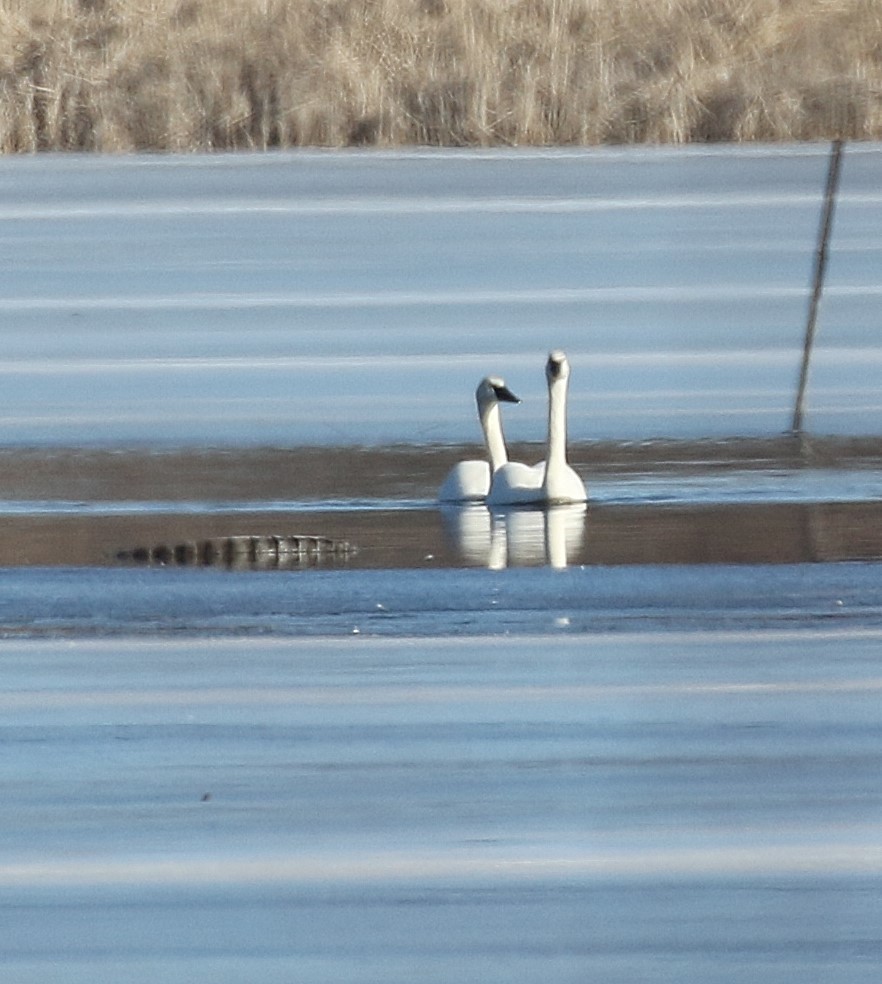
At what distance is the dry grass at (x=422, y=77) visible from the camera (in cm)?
2272

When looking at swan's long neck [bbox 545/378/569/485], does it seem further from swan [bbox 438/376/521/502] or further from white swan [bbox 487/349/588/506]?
swan [bbox 438/376/521/502]

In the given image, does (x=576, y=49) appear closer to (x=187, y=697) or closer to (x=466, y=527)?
(x=466, y=527)

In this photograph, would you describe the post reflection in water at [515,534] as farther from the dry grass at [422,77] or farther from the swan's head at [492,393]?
the dry grass at [422,77]

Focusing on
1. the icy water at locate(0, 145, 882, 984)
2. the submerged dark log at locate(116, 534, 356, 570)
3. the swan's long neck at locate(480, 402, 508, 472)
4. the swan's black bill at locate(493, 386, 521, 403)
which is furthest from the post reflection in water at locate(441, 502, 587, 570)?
the swan's black bill at locate(493, 386, 521, 403)

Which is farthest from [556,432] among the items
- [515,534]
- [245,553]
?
[245,553]

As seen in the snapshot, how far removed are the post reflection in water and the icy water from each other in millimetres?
25

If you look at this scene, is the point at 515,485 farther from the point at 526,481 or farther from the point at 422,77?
the point at 422,77

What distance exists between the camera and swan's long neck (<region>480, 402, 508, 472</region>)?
9.07 metres

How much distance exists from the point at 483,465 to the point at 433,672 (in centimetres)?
301

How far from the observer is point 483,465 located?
859 cm

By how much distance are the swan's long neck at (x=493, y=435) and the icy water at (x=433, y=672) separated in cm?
24

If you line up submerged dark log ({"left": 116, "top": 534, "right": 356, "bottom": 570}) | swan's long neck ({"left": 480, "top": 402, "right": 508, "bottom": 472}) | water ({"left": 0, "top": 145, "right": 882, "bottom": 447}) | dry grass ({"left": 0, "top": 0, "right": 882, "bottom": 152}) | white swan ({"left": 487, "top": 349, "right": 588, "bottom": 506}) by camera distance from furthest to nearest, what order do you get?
dry grass ({"left": 0, "top": 0, "right": 882, "bottom": 152})
water ({"left": 0, "top": 145, "right": 882, "bottom": 447})
swan's long neck ({"left": 480, "top": 402, "right": 508, "bottom": 472})
white swan ({"left": 487, "top": 349, "right": 588, "bottom": 506})
submerged dark log ({"left": 116, "top": 534, "right": 356, "bottom": 570})

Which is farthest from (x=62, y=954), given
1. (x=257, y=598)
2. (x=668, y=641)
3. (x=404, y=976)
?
(x=257, y=598)

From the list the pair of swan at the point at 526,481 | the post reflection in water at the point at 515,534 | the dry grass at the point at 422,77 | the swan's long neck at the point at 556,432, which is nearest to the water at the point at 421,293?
the dry grass at the point at 422,77
